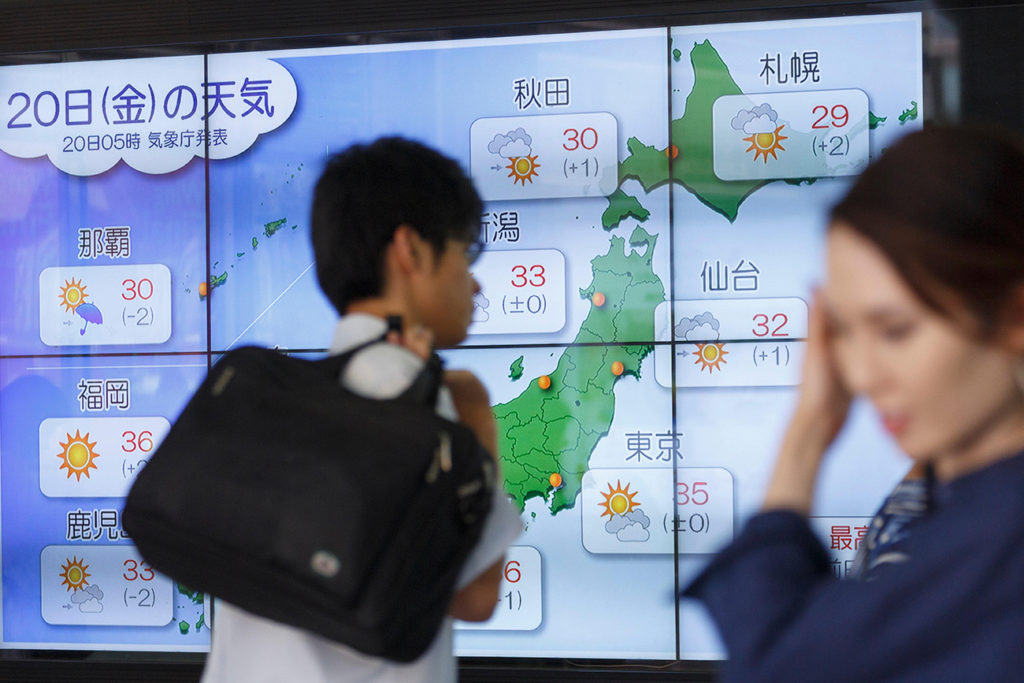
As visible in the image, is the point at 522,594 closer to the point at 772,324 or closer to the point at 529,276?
the point at 529,276

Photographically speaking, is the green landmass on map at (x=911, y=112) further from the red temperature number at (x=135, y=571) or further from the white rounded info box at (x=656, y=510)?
the red temperature number at (x=135, y=571)

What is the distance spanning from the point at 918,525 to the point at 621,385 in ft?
8.08

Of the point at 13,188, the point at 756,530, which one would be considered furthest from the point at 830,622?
the point at 13,188

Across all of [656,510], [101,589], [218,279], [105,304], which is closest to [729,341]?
[656,510]

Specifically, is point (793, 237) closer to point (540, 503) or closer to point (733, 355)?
point (733, 355)

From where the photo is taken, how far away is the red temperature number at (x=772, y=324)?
122 inches

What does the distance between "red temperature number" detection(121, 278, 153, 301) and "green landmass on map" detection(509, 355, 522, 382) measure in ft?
4.23

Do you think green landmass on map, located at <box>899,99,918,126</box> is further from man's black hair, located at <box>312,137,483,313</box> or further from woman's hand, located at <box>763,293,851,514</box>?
woman's hand, located at <box>763,293,851,514</box>

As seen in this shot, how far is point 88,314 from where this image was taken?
349 cm

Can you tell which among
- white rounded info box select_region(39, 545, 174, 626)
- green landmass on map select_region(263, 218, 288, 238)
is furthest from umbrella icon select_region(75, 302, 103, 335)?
white rounded info box select_region(39, 545, 174, 626)

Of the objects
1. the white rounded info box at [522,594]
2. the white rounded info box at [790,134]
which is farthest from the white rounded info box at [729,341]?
the white rounded info box at [522,594]

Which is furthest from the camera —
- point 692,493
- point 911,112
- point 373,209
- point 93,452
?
point 93,452

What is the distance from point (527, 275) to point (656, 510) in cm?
86

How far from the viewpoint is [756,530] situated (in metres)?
0.72
